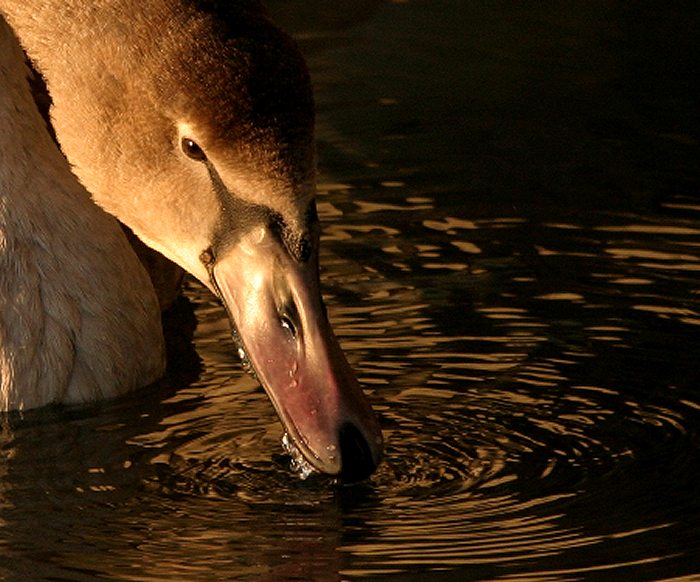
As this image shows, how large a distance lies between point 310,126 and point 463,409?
3.60 ft

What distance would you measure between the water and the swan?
0.74 ft

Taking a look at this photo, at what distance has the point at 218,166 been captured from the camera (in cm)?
538

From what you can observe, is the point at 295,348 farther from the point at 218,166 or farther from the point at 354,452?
the point at 218,166

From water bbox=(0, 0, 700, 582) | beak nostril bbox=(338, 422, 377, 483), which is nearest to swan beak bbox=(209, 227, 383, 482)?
beak nostril bbox=(338, 422, 377, 483)

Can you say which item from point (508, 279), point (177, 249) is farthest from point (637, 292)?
point (177, 249)

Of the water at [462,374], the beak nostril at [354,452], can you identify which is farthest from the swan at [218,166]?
the water at [462,374]

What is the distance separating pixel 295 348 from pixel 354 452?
1.01ft

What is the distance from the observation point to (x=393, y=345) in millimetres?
6578

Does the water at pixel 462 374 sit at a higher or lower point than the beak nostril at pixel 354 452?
lower

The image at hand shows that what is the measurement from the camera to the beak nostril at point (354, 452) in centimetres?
523

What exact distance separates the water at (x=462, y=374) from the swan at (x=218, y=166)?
0.22 metres

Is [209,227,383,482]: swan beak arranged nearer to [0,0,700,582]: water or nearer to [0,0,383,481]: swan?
[0,0,383,481]: swan

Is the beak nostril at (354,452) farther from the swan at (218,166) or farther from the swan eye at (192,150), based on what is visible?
the swan eye at (192,150)

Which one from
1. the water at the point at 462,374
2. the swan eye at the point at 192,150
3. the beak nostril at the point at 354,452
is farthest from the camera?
the swan eye at the point at 192,150
